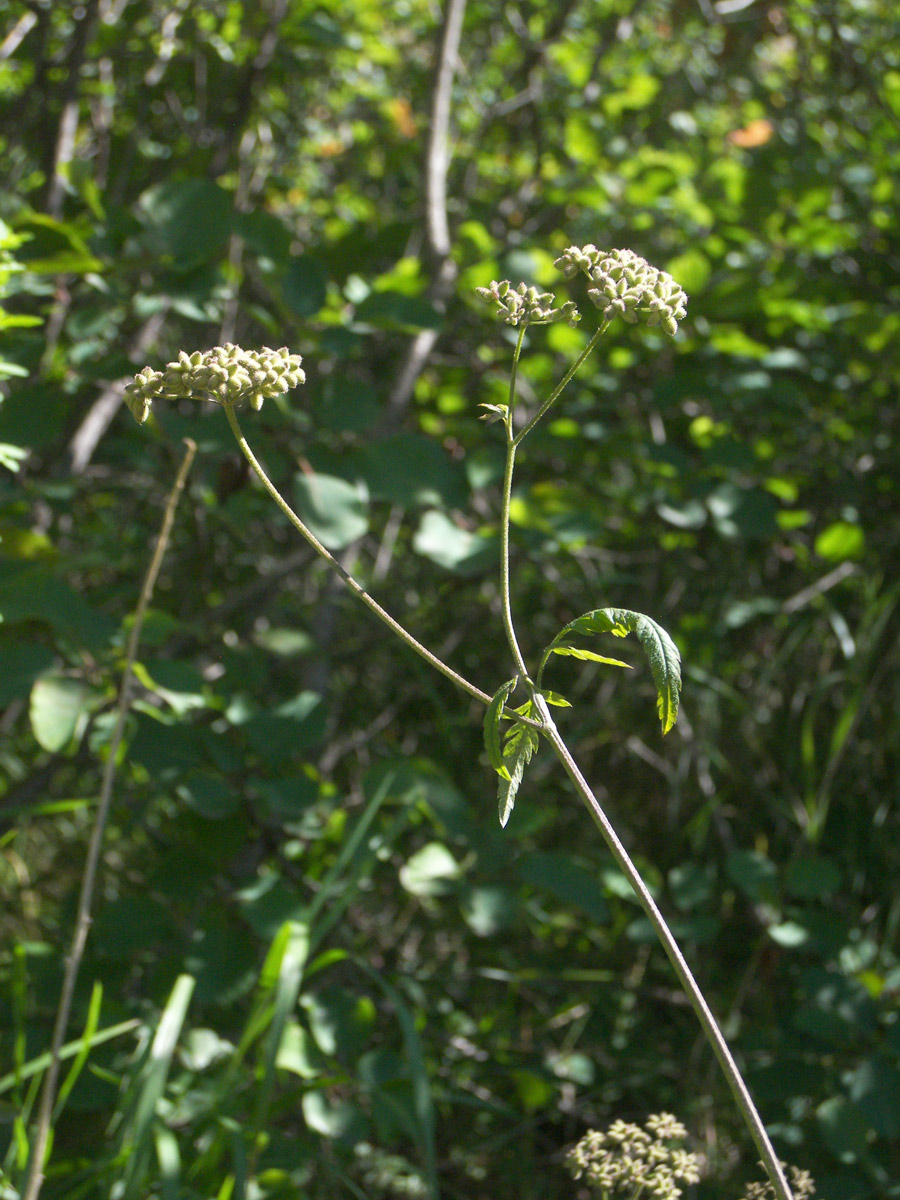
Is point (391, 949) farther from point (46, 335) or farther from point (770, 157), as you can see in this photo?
point (770, 157)

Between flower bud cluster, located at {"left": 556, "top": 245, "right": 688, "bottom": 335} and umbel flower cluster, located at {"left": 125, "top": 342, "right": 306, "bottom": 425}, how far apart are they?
21cm

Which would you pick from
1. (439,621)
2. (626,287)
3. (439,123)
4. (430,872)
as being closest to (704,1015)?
(626,287)

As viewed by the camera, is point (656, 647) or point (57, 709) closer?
point (656, 647)

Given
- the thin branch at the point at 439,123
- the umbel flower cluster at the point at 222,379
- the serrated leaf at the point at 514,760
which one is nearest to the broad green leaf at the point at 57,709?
the umbel flower cluster at the point at 222,379

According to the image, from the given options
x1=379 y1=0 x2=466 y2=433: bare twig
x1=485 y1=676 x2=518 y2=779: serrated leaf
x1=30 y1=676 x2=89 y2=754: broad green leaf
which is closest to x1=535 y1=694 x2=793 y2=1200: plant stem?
x1=485 y1=676 x2=518 y2=779: serrated leaf

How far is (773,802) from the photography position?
1.90 metres

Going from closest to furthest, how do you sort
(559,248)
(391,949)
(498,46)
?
(391,949)
(559,248)
(498,46)

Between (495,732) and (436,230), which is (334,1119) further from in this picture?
(436,230)

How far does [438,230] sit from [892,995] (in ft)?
5.15

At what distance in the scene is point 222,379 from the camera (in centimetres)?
75

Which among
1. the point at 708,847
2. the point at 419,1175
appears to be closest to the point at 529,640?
the point at 708,847

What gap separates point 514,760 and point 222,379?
0.33 m

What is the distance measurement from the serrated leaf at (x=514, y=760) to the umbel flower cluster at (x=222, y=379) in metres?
0.29

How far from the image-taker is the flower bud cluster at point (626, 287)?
77cm
